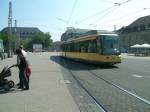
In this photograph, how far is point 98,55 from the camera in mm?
31391

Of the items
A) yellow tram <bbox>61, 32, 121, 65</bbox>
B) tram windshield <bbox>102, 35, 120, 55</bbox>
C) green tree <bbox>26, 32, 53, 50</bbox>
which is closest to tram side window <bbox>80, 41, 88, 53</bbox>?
yellow tram <bbox>61, 32, 121, 65</bbox>

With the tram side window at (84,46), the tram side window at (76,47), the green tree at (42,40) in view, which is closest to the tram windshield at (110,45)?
the tram side window at (84,46)

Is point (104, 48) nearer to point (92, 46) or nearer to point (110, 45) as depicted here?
point (110, 45)

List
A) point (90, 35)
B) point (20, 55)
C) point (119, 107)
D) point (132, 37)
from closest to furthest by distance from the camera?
point (119, 107) < point (20, 55) < point (90, 35) < point (132, 37)

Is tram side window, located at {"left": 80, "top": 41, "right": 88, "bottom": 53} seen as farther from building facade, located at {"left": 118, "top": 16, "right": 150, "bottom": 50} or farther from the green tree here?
the green tree

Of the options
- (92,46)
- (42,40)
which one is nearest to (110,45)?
(92,46)

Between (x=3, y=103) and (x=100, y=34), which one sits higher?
(x=100, y=34)

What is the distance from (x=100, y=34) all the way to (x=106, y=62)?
2502mm

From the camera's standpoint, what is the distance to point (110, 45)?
3145cm

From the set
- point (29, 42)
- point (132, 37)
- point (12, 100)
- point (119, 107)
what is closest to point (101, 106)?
point (119, 107)

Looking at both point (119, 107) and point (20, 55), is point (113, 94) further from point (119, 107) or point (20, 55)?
point (20, 55)

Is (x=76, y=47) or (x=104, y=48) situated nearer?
(x=104, y=48)

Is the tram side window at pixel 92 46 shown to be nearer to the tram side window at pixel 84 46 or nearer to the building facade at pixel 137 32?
the tram side window at pixel 84 46

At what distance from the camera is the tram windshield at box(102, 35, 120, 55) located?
31.2 m
